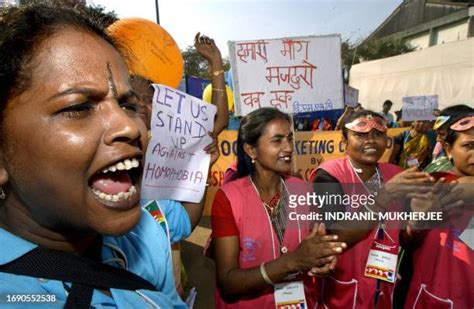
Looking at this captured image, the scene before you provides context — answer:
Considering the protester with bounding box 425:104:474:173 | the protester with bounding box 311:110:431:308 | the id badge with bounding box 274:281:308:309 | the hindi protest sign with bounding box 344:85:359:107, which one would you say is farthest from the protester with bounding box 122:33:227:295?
the hindi protest sign with bounding box 344:85:359:107

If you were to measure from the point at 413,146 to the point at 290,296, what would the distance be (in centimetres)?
469

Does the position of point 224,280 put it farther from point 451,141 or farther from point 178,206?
point 451,141

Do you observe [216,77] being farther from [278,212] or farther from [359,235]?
[359,235]

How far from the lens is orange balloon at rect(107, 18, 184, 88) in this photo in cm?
208

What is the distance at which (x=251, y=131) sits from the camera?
2385 mm

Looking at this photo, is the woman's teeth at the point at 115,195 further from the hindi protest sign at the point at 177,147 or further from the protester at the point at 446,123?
the protester at the point at 446,123

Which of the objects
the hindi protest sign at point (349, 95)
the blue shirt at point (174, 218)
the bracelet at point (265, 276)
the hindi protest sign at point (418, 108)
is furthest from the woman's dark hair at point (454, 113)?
the hindi protest sign at point (349, 95)

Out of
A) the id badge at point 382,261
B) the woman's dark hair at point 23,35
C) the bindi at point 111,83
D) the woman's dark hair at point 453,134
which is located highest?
the woman's dark hair at point 23,35

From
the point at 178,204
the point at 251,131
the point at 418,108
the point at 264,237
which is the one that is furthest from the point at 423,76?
the point at 178,204

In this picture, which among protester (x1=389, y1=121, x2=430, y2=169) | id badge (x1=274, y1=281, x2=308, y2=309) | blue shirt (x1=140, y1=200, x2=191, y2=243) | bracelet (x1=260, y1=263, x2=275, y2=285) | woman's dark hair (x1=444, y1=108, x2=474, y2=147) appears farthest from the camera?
protester (x1=389, y1=121, x2=430, y2=169)

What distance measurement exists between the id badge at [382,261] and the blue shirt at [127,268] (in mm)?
1229

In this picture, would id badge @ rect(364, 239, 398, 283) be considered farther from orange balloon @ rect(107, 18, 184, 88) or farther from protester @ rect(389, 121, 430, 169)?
protester @ rect(389, 121, 430, 169)

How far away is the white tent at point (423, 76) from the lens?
14.6 m

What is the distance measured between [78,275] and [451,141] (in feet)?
7.22
